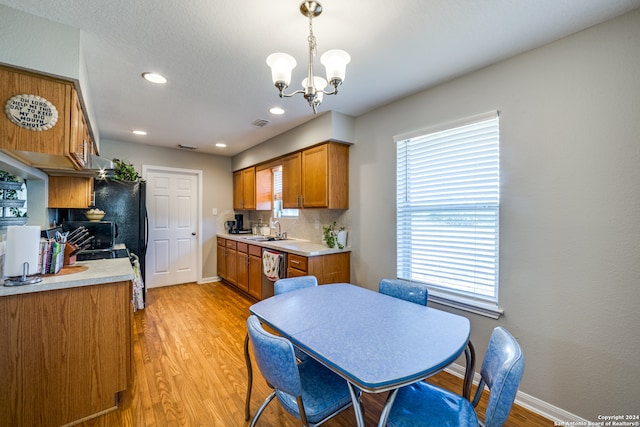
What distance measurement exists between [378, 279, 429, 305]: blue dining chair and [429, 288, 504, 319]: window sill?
441 mm

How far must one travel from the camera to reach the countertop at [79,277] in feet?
5.13

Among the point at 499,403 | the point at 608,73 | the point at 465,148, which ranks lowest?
the point at 499,403

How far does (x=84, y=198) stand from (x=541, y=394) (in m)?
4.44

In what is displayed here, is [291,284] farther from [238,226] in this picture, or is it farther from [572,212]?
[238,226]

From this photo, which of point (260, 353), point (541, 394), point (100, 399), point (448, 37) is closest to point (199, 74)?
point (448, 37)

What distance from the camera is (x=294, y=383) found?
3.83 feet

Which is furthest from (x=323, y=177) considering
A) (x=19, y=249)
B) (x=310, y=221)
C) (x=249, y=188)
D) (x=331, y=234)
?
(x=19, y=249)

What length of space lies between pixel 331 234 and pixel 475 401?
2.28 metres

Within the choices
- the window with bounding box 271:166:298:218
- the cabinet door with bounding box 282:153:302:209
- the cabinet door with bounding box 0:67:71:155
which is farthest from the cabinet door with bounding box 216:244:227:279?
the cabinet door with bounding box 0:67:71:155

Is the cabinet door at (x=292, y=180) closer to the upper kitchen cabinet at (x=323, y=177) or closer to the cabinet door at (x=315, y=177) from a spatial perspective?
the upper kitchen cabinet at (x=323, y=177)

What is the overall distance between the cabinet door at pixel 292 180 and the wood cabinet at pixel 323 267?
0.82 metres

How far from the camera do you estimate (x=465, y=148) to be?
2.25 meters

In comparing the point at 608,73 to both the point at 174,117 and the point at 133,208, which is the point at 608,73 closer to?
the point at 174,117

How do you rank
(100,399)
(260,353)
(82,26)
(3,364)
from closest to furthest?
(260,353) → (3,364) → (82,26) → (100,399)
